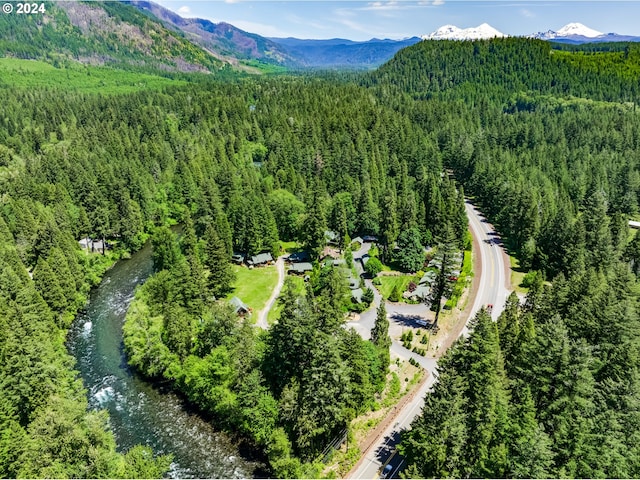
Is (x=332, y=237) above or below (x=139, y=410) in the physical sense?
above

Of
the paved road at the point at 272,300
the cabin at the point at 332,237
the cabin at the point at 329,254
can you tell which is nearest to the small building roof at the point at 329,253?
the cabin at the point at 329,254

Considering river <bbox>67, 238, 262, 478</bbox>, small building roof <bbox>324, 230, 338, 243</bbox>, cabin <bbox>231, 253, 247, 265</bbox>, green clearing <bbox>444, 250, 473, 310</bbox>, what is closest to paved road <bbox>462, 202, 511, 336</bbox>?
green clearing <bbox>444, 250, 473, 310</bbox>

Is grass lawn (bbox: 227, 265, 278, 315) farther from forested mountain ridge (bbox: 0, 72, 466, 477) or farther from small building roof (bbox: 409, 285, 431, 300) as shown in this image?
small building roof (bbox: 409, 285, 431, 300)

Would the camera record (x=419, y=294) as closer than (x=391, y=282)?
Yes

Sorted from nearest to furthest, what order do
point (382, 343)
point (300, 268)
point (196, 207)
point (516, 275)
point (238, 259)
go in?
point (382, 343) → point (516, 275) → point (300, 268) → point (238, 259) → point (196, 207)

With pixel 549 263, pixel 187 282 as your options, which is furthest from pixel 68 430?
pixel 549 263

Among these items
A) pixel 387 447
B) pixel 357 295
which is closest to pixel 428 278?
pixel 357 295

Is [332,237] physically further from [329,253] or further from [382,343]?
[382,343]
